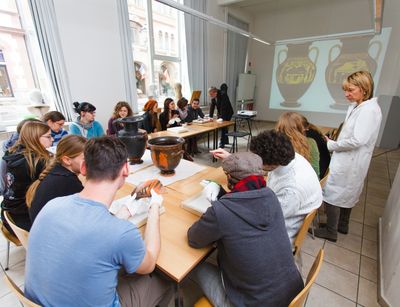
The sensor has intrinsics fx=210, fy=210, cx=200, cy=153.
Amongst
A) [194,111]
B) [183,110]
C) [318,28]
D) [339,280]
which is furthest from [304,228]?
[318,28]

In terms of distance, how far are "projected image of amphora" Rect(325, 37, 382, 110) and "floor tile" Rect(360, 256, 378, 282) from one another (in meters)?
4.47

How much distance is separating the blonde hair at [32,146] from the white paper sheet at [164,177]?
0.56 m

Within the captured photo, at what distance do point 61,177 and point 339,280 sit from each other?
193 cm

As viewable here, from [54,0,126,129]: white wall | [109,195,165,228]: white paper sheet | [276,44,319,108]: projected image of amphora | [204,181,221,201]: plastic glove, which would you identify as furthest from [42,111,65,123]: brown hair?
[276,44,319,108]: projected image of amphora

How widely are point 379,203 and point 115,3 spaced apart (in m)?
4.61

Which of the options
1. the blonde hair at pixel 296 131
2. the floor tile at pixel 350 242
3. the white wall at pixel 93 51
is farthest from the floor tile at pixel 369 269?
the white wall at pixel 93 51

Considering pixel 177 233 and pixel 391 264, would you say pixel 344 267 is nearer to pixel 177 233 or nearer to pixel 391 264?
pixel 391 264

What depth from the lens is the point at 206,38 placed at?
498 centimetres

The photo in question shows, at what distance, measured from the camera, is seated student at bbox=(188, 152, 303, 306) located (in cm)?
75

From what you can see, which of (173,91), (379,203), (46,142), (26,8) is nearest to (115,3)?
(26,8)

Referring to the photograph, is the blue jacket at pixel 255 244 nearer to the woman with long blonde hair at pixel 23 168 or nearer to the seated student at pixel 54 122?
the woman with long blonde hair at pixel 23 168

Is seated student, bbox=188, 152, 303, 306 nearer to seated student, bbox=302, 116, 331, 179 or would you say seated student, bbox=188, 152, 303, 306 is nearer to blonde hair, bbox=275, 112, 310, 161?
blonde hair, bbox=275, 112, 310, 161

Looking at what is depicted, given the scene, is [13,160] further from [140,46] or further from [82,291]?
[140,46]

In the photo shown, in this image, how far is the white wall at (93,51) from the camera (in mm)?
2898
